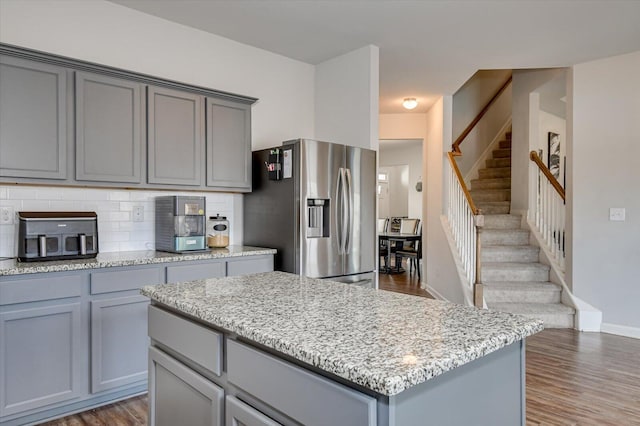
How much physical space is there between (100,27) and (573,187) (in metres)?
4.68

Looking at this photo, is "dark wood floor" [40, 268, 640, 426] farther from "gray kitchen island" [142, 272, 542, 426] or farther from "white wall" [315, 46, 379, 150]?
"white wall" [315, 46, 379, 150]

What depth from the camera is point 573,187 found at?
440 cm

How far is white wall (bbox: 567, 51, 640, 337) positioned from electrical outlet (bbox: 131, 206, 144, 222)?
427 centimetres

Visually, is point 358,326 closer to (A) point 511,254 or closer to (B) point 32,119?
(B) point 32,119

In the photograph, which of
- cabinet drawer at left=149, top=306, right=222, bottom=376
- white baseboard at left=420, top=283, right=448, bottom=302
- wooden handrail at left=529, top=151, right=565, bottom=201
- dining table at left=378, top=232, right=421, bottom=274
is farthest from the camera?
dining table at left=378, top=232, right=421, bottom=274

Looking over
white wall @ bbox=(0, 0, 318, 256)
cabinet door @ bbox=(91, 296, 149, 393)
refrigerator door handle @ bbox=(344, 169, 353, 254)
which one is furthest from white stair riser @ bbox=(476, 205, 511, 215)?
cabinet door @ bbox=(91, 296, 149, 393)

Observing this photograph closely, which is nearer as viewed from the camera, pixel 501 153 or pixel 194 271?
pixel 194 271

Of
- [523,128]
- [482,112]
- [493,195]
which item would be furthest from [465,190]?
[482,112]

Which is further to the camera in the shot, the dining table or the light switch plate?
the dining table

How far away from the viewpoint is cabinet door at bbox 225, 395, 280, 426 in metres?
1.12

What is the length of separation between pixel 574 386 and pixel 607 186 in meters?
2.30

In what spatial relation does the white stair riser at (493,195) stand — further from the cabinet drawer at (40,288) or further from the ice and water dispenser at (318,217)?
the cabinet drawer at (40,288)

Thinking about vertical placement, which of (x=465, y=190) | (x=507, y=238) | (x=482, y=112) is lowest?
(x=507, y=238)

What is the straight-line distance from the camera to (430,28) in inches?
138
